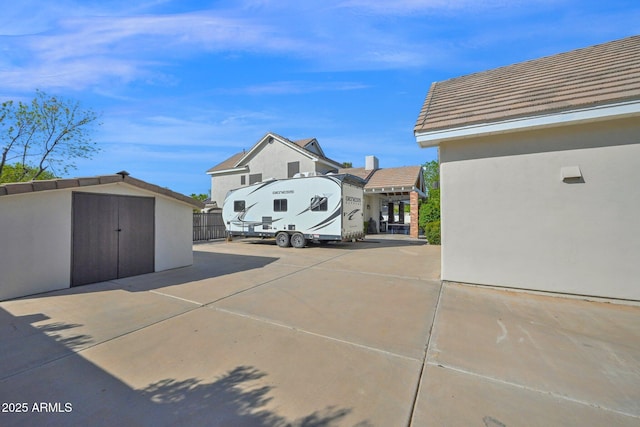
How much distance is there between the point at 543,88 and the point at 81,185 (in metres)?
10.3

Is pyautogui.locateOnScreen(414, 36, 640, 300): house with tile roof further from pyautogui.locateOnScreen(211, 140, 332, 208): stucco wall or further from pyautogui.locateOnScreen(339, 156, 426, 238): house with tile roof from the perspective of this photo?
pyautogui.locateOnScreen(211, 140, 332, 208): stucco wall

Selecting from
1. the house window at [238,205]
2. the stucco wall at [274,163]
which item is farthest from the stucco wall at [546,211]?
the stucco wall at [274,163]

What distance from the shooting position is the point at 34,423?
1.99 meters

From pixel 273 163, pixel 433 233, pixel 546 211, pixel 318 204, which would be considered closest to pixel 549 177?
pixel 546 211

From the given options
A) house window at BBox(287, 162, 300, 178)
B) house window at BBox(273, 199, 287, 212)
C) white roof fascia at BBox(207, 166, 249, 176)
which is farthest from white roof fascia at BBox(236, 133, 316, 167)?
house window at BBox(273, 199, 287, 212)

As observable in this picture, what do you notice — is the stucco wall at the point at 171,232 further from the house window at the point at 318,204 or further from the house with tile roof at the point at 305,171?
the house with tile roof at the point at 305,171

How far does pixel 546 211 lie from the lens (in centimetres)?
524

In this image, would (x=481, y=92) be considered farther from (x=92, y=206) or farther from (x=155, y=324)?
(x=92, y=206)

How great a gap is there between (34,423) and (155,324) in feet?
6.01

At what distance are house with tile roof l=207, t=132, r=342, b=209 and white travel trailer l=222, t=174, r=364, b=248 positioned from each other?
17.9ft

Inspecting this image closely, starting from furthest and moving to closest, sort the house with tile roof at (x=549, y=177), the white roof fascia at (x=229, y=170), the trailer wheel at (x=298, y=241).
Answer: the white roof fascia at (x=229, y=170)
the trailer wheel at (x=298, y=241)
the house with tile roof at (x=549, y=177)

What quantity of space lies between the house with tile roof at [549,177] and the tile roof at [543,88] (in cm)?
2

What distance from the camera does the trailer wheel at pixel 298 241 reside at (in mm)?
12445

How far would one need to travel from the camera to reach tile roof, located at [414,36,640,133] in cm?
488
